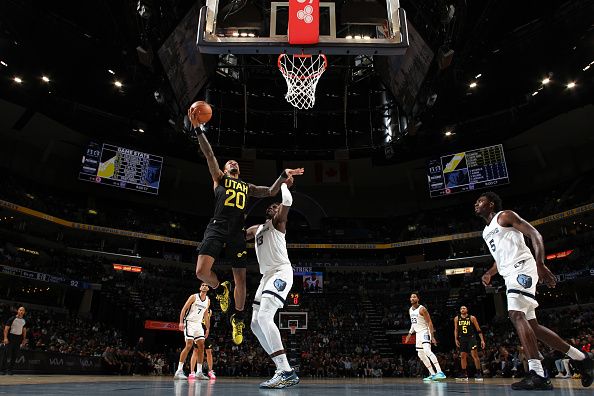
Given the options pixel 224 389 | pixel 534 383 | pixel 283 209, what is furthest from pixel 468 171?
pixel 224 389

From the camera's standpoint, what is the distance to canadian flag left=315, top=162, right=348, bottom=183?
3444cm

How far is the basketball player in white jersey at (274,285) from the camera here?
18.6 ft

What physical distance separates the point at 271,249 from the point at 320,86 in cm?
2204

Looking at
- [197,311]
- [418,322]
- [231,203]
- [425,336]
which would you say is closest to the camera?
[231,203]

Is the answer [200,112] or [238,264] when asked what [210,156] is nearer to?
[200,112]

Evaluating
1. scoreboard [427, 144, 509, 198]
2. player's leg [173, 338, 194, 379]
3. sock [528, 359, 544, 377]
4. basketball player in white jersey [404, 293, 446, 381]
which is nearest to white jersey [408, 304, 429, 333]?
basketball player in white jersey [404, 293, 446, 381]

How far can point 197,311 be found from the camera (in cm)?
1123

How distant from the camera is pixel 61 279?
27.2 meters

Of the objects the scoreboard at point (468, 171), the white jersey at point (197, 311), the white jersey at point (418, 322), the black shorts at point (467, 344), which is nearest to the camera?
the white jersey at point (197, 311)

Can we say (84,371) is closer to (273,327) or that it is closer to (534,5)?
(273,327)

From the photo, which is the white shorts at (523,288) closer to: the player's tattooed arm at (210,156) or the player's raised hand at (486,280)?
the player's raised hand at (486,280)

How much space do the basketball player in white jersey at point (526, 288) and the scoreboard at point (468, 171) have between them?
24746 millimetres

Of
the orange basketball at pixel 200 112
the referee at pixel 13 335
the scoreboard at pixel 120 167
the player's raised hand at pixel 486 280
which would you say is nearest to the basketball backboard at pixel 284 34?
the orange basketball at pixel 200 112

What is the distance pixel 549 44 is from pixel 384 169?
16.5m
